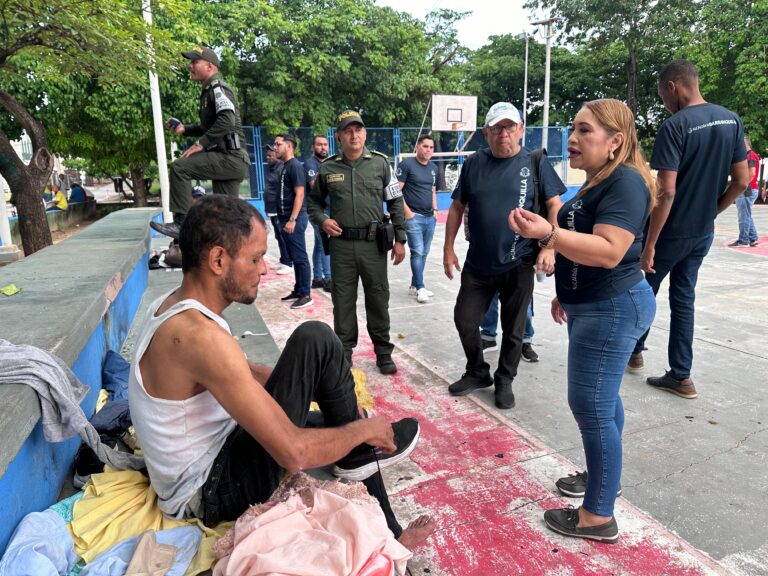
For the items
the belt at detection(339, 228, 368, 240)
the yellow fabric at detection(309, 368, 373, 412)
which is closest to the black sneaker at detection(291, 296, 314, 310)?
the belt at detection(339, 228, 368, 240)

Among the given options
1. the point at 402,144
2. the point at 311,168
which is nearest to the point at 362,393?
the point at 311,168

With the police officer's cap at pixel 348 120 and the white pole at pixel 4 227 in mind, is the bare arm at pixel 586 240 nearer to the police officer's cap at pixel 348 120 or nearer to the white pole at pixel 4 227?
the police officer's cap at pixel 348 120

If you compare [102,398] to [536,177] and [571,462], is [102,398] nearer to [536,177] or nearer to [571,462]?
[571,462]

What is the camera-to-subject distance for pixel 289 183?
668 cm

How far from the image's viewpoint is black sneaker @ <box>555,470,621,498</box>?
263cm

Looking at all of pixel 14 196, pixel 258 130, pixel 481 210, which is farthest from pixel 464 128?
pixel 481 210

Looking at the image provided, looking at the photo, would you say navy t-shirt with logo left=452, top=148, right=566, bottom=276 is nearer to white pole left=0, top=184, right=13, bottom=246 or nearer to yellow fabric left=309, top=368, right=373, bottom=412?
yellow fabric left=309, top=368, right=373, bottom=412

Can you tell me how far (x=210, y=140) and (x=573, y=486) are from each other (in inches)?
154

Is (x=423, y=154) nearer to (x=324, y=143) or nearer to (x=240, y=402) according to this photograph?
(x=324, y=143)

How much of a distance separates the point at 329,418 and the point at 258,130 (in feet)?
52.2

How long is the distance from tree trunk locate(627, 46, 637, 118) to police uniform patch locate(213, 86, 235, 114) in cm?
2445

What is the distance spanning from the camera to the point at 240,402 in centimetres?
168

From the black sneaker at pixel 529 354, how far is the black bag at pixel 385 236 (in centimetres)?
139

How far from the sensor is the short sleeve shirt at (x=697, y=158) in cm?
357
